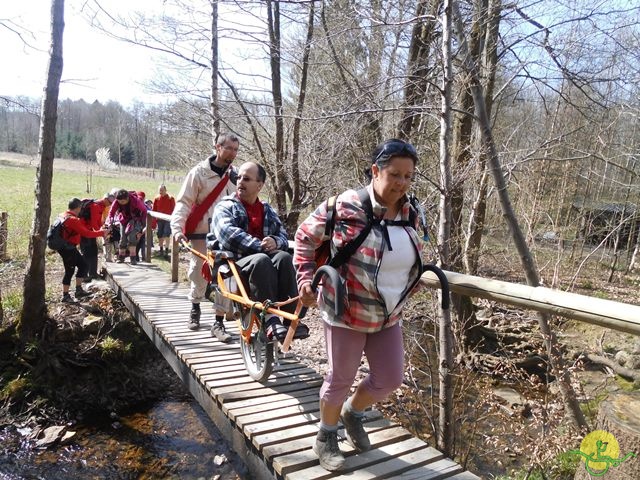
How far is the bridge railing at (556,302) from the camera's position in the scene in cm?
208

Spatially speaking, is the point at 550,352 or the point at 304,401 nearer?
the point at 304,401

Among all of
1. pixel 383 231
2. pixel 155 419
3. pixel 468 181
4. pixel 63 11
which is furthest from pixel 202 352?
pixel 63 11

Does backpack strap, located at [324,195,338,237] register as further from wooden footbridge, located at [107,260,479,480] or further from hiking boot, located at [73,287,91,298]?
hiking boot, located at [73,287,91,298]

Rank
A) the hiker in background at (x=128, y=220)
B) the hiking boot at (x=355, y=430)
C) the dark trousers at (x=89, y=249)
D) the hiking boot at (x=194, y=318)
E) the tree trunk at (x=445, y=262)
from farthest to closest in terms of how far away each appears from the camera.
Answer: the hiker in background at (x=128, y=220) < the dark trousers at (x=89, y=249) < the hiking boot at (x=194, y=318) < the tree trunk at (x=445, y=262) < the hiking boot at (x=355, y=430)

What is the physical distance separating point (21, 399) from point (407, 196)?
586 centimetres

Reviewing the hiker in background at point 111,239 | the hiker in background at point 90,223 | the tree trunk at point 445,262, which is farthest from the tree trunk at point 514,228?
the hiker in background at point 111,239

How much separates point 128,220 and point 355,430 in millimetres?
8371

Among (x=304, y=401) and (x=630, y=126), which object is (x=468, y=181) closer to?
(x=304, y=401)

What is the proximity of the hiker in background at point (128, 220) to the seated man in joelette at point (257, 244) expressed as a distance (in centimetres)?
657

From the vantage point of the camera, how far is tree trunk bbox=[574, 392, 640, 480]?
Result: 2312 millimetres

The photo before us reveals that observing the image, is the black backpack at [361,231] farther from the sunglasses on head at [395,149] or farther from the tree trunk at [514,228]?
the tree trunk at [514,228]

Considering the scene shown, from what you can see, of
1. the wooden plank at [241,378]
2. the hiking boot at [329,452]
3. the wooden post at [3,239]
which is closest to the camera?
the hiking boot at [329,452]

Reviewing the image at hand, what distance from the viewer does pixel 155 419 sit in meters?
6.14

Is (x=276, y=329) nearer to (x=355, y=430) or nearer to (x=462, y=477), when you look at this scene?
(x=355, y=430)
